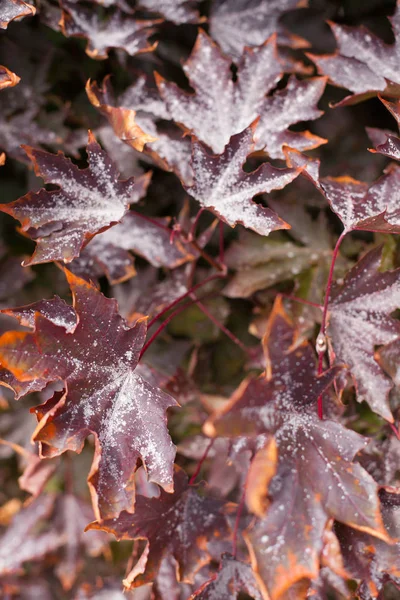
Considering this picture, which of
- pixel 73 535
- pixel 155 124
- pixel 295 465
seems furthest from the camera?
pixel 73 535

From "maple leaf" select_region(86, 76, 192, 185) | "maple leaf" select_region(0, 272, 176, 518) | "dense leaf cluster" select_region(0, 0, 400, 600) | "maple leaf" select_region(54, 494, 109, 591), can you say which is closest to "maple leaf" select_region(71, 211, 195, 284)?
"dense leaf cluster" select_region(0, 0, 400, 600)

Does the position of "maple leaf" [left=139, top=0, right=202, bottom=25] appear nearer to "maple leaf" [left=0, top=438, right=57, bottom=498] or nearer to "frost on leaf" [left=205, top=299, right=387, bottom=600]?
"frost on leaf" [left=205, top=299, right=387, bottom=600]

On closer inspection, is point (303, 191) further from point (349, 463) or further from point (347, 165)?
point (349, 463)

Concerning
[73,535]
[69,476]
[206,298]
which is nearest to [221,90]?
[206,298]

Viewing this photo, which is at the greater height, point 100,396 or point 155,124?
point 155,124

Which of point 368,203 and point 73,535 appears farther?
point 73,535

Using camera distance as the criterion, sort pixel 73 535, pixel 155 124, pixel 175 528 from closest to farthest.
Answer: pixel 175 528, pixel 155 124, pixel 73 535

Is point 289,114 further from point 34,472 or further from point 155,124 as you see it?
point 34,472

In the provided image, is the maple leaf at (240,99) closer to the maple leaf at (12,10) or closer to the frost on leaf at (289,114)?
the frost on leaf at (289,114)
